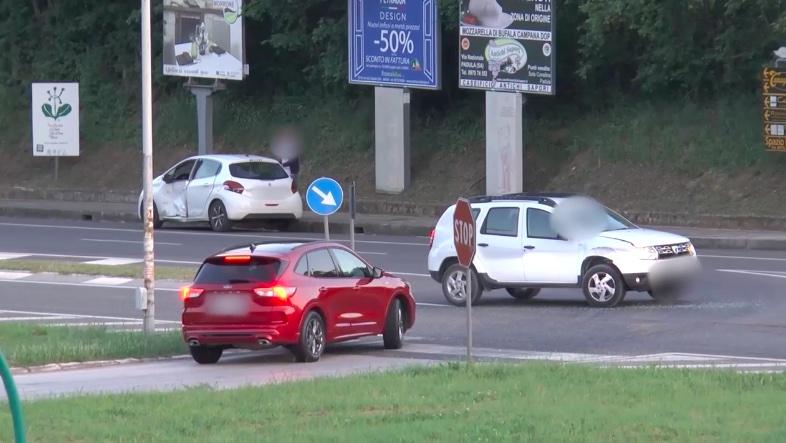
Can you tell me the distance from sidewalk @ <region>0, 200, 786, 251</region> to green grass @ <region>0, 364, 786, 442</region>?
54.8ft

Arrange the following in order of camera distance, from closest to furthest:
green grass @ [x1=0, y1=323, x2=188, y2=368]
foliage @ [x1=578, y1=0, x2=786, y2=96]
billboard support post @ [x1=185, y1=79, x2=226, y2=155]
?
→ green grass @ [x1=0, y1=323, x2=188, y2=368] → foliage @ [x1=578, y1=0, x2=786, y2=96] → billboard support post @ [x1=185, y1=79, x2=226, y2=155]

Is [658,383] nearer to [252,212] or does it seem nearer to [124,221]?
[252,212]

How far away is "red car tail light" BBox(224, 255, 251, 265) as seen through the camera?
672 inches

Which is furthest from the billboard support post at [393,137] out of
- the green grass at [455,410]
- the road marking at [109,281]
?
the green grass at [455,410]

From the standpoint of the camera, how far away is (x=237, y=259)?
17.1 meters

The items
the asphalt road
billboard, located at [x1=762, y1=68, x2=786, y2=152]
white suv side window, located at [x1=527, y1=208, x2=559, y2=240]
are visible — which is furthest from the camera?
billboard, located at [x1=762, y1=68, x2=786, y2=152]

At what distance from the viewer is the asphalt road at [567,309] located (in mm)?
18031

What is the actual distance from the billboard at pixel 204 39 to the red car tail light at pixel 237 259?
74.1 ft

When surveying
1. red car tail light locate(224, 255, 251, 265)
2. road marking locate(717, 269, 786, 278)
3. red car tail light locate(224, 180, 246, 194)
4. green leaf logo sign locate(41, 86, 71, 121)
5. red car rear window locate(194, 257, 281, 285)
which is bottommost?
road marking locate(717, 269, 786, 278)

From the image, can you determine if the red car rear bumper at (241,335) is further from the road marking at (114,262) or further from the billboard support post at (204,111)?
the billboard support post at (204,111)

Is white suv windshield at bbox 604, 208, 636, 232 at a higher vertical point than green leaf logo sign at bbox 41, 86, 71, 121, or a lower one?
lower

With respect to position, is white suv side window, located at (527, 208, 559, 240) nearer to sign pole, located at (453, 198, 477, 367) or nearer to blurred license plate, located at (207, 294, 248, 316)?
blurred license plate, located at (207, 294, 248, 316)

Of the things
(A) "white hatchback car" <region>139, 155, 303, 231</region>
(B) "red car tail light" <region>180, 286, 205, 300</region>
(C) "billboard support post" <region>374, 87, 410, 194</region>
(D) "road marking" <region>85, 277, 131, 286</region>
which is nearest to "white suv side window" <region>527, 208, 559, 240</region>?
(B) "red car tail light" <region>180, 286, 205, 300</region>

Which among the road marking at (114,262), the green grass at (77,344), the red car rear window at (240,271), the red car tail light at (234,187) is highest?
the red car tail light at (234,187)
